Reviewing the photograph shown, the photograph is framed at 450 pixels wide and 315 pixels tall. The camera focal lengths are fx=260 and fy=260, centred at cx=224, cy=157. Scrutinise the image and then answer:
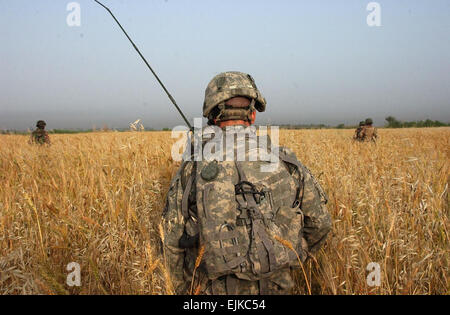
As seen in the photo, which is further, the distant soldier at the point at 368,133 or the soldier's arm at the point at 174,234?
the distant soldier at the point at 368,133

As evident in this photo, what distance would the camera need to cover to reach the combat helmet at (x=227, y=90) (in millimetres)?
2105

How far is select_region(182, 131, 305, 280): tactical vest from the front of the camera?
5.45ft

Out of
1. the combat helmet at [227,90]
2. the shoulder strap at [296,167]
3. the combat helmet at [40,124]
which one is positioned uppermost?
the combat helmet at [40,124]

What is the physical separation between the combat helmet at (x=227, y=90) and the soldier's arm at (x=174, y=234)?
65 centimetres

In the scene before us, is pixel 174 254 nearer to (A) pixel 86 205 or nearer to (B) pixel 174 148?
(A) pixel 86 205

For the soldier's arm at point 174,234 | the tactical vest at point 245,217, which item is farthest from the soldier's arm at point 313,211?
the soldier's arm at point 174,234

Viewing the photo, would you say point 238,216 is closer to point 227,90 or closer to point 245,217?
point 245,217

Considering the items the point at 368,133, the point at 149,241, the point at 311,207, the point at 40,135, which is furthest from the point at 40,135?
the point at 368,133

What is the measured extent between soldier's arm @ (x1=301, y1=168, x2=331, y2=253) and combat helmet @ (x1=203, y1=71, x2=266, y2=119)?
77 cm

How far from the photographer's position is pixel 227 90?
211 cm

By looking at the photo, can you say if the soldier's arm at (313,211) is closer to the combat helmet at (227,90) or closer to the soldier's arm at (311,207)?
the soldier's arm at (311,207)

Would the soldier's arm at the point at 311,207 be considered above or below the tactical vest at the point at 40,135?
below

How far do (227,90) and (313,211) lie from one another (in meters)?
1.19
